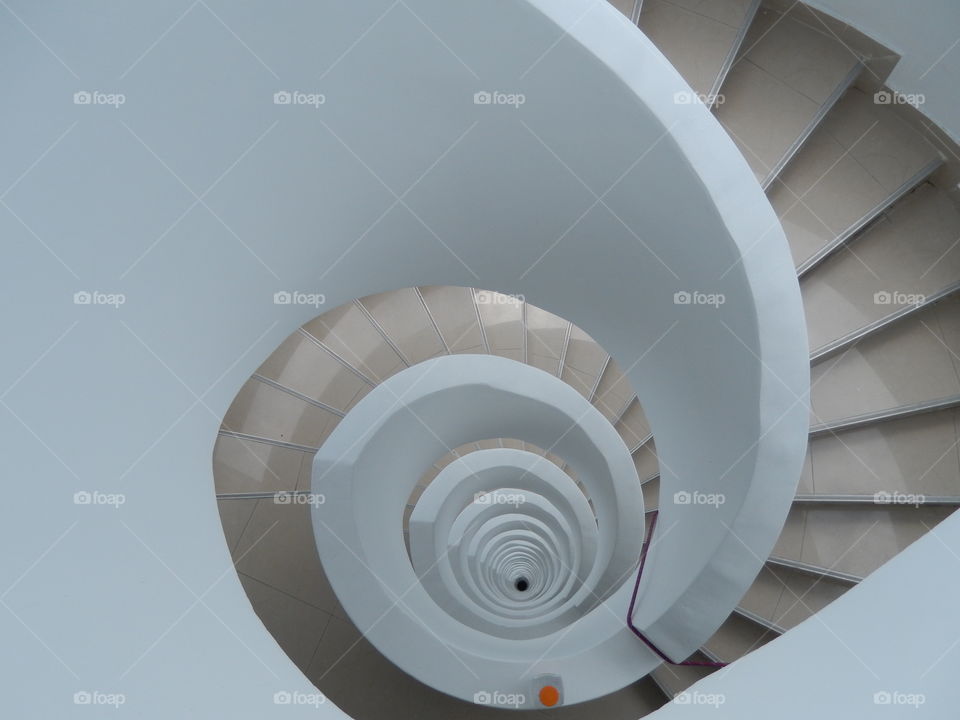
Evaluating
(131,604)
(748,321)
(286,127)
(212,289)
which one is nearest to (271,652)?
(131,604)

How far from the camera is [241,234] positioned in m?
2.25

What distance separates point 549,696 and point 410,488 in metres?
2.00

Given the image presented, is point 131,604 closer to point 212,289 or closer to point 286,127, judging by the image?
point 212,289

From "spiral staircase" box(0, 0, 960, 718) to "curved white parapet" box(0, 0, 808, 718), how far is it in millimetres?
11

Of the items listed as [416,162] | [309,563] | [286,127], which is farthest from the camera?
[309,563]

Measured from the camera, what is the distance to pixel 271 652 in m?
2.27

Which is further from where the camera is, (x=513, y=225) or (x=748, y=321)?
(x=513, y=225)

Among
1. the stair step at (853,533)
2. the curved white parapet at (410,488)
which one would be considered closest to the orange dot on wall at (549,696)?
the curved white parapet at (410,488)

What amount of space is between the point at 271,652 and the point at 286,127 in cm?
167

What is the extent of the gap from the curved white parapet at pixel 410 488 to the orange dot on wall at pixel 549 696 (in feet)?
0.25

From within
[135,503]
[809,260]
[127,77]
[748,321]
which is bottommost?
[135,503]

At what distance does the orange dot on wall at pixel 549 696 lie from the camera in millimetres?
4680

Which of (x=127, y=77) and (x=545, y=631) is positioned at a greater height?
(x=127, y=77)

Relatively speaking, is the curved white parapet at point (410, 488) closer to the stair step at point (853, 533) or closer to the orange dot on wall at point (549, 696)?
the orange dot on wall at point (549, 696)
